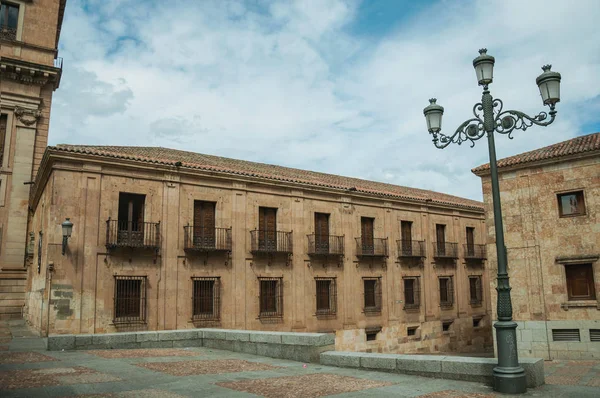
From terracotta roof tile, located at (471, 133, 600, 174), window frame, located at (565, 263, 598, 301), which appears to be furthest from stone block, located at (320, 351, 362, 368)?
terracotta roof tile, located at (471, 133, 600, 174)

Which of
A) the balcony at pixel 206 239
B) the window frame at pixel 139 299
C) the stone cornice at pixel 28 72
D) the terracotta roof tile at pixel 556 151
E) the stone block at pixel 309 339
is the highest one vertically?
the stone cornice at pixel 28 72

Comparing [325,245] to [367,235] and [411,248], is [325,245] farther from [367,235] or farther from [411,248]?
[411,248]

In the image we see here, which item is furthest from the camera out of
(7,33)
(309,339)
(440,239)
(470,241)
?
(470,241)

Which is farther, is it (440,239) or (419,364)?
(440,239)

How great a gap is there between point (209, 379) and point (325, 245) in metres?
14.4

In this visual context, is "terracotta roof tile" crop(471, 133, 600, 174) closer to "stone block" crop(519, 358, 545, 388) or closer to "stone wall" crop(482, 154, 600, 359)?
"stone wall" crop(482, 154, 600, 359)

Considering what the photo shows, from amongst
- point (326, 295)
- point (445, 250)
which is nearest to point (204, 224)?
point (326, 295)

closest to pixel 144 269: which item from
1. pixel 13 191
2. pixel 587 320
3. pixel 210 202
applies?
pixel 210 202

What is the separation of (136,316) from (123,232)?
2938mm

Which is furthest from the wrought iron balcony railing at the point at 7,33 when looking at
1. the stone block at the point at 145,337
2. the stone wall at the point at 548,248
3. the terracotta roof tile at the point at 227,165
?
the stone wall at the point at 548,248

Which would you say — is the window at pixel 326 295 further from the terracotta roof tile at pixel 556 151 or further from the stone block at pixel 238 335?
the stone block at pixel 238 335

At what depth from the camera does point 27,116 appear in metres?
22.9

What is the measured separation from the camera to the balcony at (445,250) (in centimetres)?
2762

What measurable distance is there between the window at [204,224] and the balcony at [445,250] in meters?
13.3
